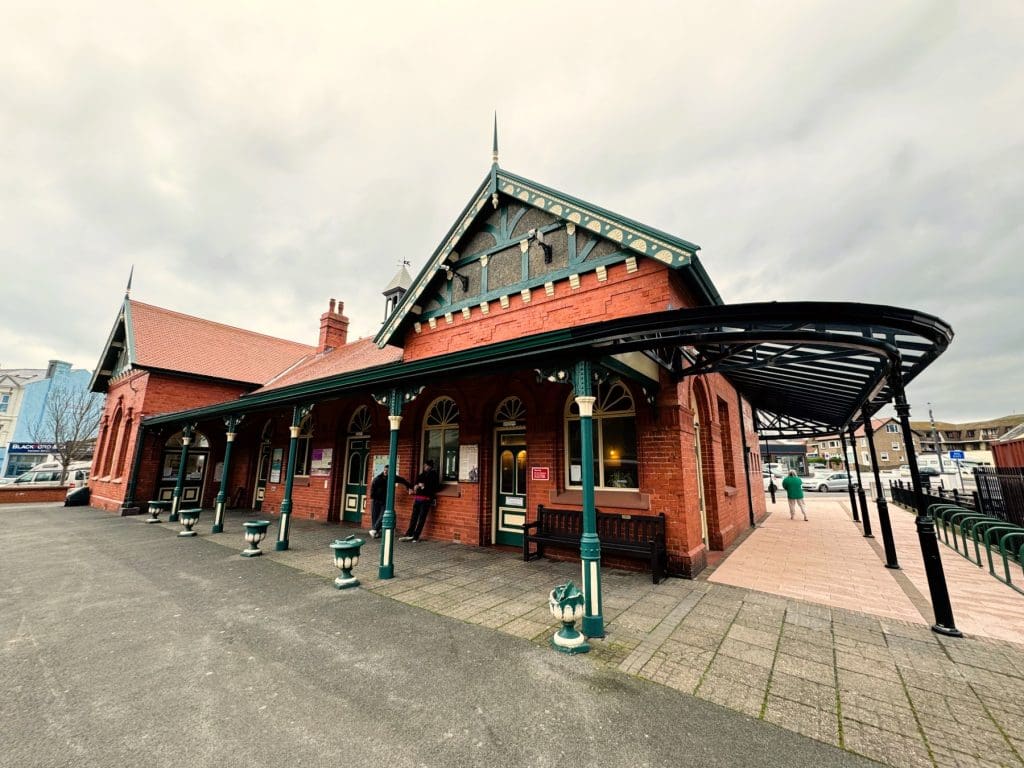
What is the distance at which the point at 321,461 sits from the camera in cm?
1280

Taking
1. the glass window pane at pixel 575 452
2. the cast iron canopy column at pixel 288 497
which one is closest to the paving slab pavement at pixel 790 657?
the glass window pane at pixel 575 452

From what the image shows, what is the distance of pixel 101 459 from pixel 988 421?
108m

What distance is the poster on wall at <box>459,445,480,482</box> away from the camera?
9031 millimetres

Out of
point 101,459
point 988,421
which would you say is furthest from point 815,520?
point 988,421

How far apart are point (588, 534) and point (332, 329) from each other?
19.2 meters

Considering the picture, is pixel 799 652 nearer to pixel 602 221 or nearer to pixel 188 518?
pixel 602 221

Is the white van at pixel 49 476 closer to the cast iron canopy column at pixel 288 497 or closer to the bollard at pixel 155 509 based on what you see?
the bollard at pixel 155 509

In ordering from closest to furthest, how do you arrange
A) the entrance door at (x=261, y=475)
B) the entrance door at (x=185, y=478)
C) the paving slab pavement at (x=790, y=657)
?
1. the paving slab pavement at (x=790, y=657)
2. the entrance door at (x=261, y=475)
3. the entrance door at (x=185, y=478)

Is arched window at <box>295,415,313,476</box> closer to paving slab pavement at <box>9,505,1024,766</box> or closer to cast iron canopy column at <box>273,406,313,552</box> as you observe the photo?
cast iron canopy column at <box>273,406,313,552</box>

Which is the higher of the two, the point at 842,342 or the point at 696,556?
the point at 842,342

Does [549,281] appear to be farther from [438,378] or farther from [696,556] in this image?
[696,556]

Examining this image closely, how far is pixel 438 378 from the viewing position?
22.4ft

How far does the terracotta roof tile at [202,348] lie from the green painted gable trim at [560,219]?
11.6 meters

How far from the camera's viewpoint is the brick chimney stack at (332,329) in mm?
20344
